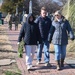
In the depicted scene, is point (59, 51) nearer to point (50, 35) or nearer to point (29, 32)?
point (50, 35)

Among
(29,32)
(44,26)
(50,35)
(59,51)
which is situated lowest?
(59,51)

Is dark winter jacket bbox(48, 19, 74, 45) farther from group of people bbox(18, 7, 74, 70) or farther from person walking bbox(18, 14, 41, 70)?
person walking bbox(18, 14, 41, 70)

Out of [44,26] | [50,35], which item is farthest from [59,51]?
[44,26]

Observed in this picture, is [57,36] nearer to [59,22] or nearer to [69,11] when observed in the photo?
[59,22]

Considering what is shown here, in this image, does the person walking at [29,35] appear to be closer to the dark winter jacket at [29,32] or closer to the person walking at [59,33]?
the dark winter jacket at [29,32]

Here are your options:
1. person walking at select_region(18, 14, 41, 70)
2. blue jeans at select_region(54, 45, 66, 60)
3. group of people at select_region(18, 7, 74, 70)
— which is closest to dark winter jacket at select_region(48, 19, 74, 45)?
group of people at select_region(18, 7, 74, 70)

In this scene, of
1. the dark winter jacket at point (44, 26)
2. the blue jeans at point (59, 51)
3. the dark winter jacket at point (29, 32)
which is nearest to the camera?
the dark winter jacket at point (29, 32)

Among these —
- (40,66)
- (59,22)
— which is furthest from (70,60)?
(59,22)

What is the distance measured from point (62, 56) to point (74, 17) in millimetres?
4812

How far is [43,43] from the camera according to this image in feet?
35.6

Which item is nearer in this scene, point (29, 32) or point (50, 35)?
point (29, 32)

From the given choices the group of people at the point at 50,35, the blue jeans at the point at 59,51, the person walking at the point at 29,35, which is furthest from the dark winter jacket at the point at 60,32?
the person walking at the point at 29,35

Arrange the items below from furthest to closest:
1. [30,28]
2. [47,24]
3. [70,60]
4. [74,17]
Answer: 1. [74,17]
2. [70,60]
3. [47,24]
4. [30,28]

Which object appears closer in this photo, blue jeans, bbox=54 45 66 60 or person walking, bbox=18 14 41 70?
person walking, bbox=18 14 41 70
